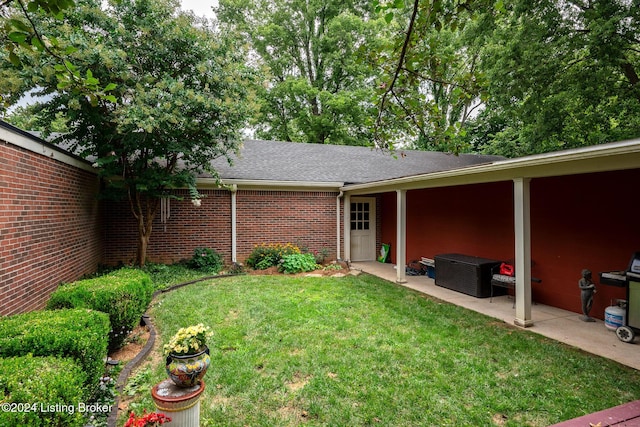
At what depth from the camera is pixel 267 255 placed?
930 cm

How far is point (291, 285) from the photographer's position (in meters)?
7.30

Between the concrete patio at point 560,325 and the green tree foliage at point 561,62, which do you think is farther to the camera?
the green tree foliage at point 561,62

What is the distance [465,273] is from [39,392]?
22.2 ft

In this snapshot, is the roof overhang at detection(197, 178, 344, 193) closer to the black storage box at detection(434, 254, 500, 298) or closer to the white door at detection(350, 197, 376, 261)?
the white door at detection(350, 197, 376, 261)

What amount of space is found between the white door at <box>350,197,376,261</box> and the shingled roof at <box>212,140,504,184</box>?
0.86 m

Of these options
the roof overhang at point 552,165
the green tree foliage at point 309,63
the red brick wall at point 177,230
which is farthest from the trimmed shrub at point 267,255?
the green tree foliage at point 309,63

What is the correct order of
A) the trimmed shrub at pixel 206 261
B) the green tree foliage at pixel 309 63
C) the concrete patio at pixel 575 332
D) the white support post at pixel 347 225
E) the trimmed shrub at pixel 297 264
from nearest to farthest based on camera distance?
the concrete patio at pixel 575 332
the trimmed shrub at pixel 206 261
the trimmed shrub at pixel 297 264
the white support post at pixel 347 225
the green tree foliage at pixel 309 63

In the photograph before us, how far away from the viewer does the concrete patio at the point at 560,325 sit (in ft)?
13.2

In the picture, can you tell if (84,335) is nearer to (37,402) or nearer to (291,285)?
(37,402)

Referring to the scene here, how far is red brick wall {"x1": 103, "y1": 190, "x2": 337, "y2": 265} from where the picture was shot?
8469 mm

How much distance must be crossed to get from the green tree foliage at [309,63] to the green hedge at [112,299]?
52.4 ft

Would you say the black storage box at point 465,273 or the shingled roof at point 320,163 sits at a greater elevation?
the shingled roof at point 320,163

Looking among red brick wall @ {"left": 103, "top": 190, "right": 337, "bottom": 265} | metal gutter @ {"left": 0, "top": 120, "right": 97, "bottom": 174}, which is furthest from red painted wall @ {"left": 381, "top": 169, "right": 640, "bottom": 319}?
metal gutter @ {"left": 0, "top": 120, "right": 97, "bottom": 174}

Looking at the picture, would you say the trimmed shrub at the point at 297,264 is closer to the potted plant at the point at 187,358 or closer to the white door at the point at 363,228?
the white door at the point at 363,228
